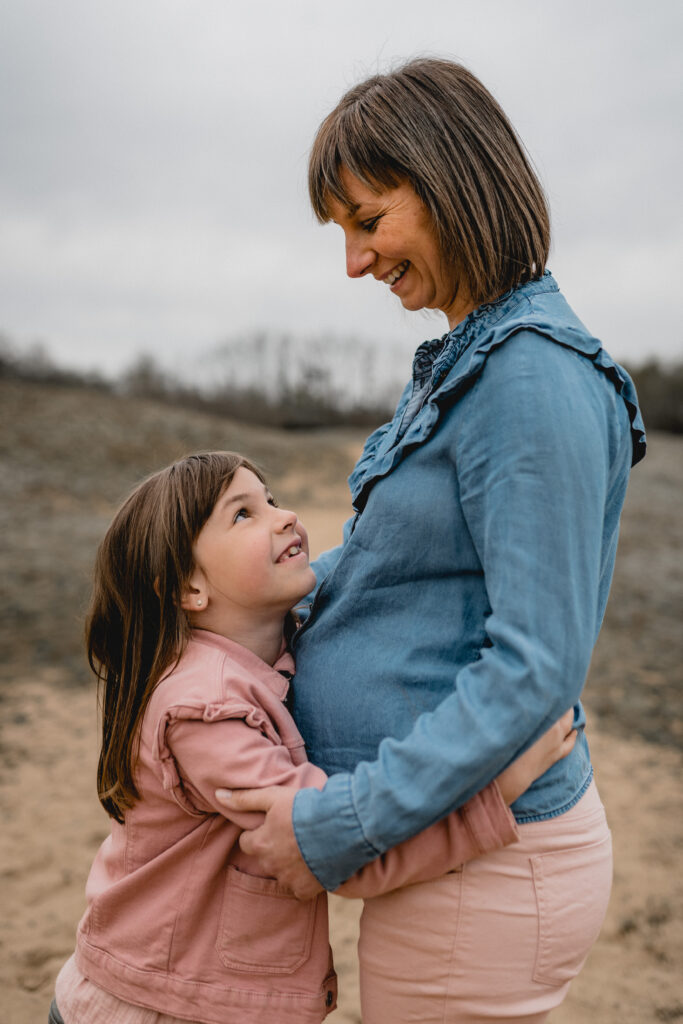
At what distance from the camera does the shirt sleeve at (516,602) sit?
1.15m

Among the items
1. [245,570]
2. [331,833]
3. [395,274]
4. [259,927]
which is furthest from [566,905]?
[395,274]

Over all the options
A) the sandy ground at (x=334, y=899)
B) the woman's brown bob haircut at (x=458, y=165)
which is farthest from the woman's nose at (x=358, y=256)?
the sandy ground at (x=334, y=899)

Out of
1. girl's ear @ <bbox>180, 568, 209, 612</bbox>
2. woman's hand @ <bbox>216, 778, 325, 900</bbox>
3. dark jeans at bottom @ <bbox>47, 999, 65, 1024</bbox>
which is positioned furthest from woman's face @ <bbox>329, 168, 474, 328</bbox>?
dark jeans at bottom @ <bbox>47, 999, 65, 1024</bbox>

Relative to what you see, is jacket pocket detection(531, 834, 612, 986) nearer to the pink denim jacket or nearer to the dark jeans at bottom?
the pink denim jacket

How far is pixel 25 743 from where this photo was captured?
5461 mm

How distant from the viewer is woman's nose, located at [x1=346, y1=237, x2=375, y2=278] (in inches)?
60.9

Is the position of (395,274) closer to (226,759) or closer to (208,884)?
(226,759)

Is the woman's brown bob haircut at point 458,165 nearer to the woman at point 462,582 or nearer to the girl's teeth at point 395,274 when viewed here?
the woman at point 462,582

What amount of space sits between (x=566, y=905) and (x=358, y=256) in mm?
1254

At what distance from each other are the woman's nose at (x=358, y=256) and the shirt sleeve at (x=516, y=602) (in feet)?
1.45

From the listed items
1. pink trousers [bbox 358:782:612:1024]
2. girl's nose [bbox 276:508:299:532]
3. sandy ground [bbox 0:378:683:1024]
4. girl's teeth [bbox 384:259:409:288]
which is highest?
girl's teeth [bbox 384:259:409:288]

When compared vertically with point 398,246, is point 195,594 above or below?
below

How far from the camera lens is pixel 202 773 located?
1438 millimetres

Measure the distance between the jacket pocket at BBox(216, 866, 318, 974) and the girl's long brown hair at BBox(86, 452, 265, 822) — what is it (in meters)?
0.29
